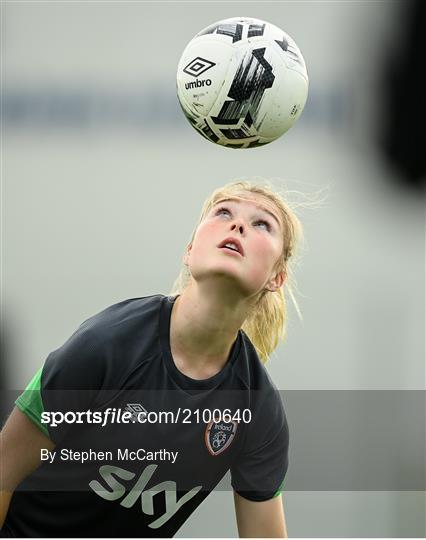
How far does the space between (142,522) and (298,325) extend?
10.9 ft

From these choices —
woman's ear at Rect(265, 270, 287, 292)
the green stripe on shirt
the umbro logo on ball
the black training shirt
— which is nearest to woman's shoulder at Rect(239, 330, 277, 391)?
the black training shirt

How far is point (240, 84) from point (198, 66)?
0.62 feet

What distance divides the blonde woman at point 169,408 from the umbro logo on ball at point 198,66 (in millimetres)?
487

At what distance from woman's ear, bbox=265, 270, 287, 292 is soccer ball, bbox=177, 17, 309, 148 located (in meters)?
0.56

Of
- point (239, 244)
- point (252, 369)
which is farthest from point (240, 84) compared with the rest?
point (252, 369)

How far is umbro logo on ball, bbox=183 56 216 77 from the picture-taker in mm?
4004

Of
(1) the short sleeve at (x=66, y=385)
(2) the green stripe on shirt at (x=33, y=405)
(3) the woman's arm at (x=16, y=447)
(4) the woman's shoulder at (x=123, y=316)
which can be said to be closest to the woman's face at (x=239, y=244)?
(4) the woman's shoulder at (x=123, y=316)

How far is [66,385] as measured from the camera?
3619mm

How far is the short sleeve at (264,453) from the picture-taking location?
3.92 metres

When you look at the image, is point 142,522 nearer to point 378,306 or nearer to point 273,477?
point 273,477

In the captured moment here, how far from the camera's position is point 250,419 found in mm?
3900
